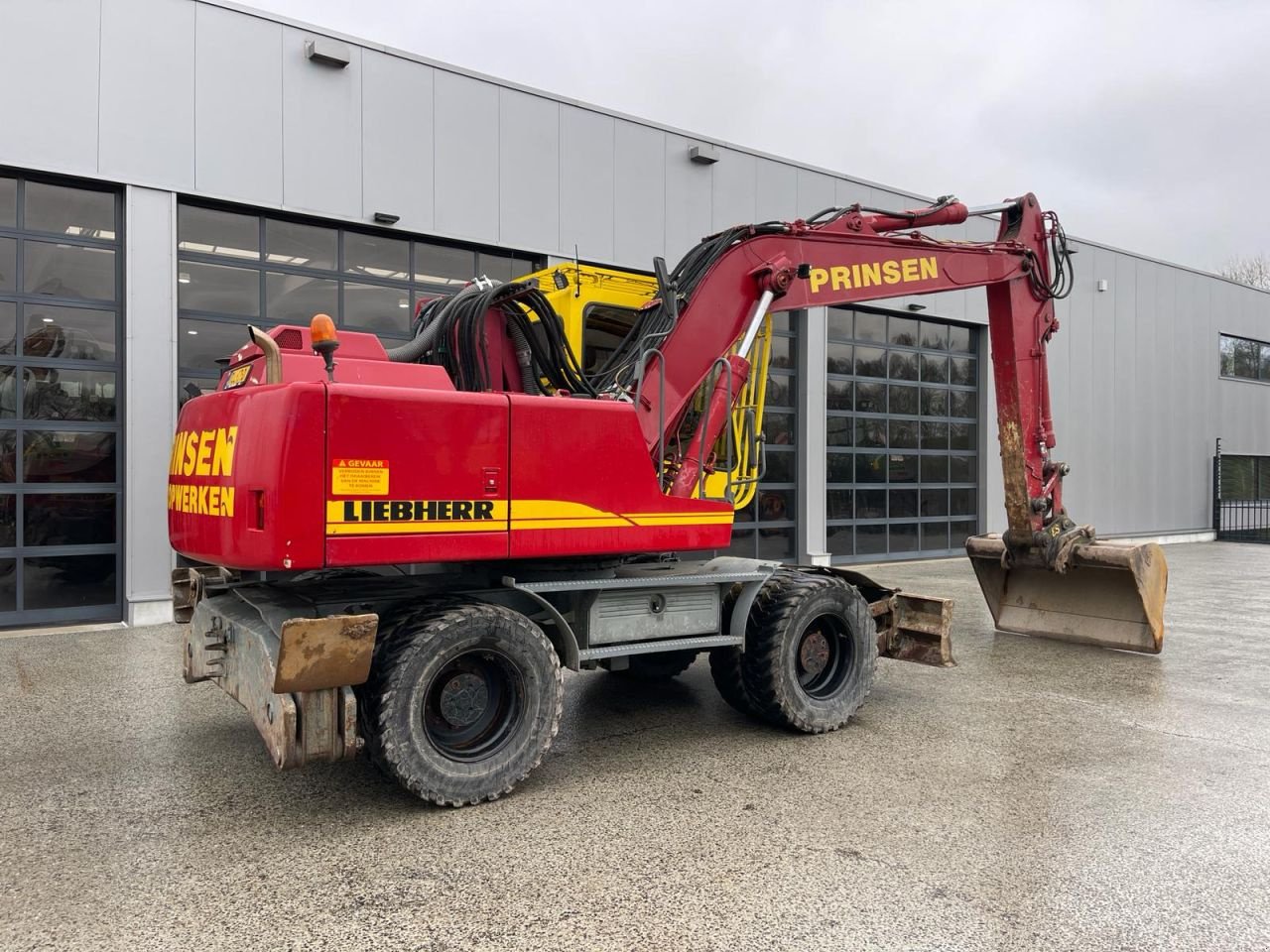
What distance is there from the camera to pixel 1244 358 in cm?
2334

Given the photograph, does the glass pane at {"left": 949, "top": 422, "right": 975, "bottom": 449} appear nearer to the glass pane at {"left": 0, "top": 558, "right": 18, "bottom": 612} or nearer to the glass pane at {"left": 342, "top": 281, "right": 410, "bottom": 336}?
the glass pane at {"left": 342, "top": 281, "right": 410, "bottom": 336}

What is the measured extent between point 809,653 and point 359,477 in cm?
313

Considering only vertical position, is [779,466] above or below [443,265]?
below

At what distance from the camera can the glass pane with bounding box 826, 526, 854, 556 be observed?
14820 millimetres

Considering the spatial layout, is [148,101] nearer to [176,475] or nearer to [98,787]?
[176,475]

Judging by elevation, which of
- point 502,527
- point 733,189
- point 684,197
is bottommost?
point 502,527

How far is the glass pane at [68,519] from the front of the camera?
28.9 feet

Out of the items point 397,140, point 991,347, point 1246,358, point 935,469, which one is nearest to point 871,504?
point 935,469

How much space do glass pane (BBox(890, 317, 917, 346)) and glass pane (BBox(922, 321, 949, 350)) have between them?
12.0 inches

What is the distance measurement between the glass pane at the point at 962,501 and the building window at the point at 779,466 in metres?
4.30

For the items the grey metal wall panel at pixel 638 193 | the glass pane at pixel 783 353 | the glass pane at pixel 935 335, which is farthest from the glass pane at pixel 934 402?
the grey metal wall panel at pixel 638 193

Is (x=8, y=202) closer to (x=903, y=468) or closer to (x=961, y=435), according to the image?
(x=903, y=468)

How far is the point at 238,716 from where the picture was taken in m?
5.86

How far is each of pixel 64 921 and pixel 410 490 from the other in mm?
2073
